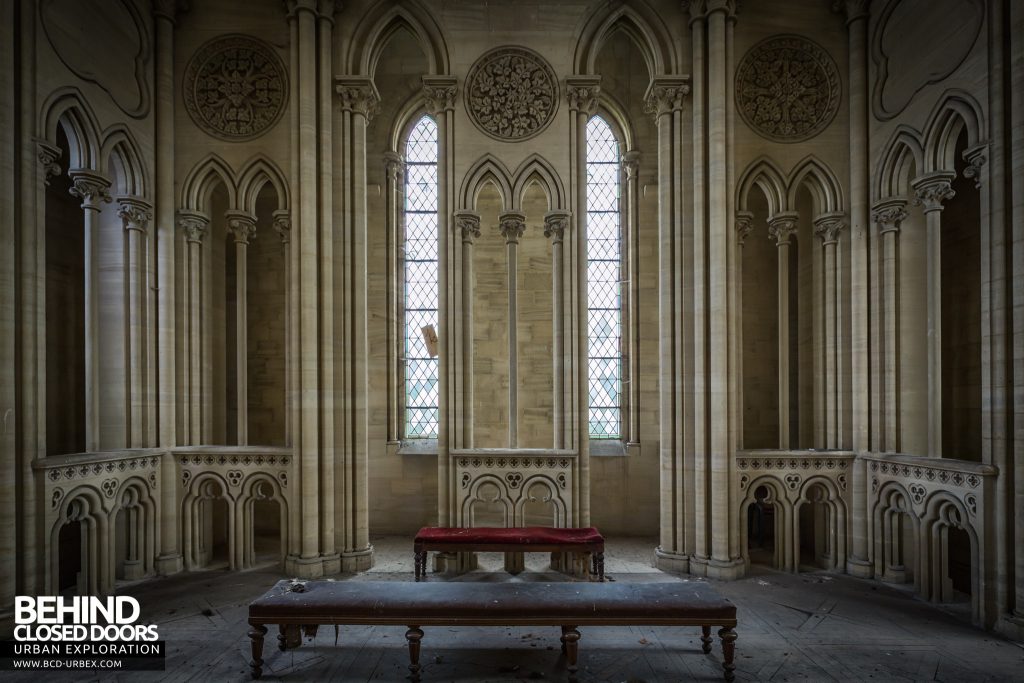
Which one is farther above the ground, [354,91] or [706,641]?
[354,91]

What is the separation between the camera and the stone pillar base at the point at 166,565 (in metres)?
7.19

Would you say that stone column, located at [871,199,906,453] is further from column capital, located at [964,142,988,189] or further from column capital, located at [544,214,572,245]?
column capital, located at [544,214,572,245]

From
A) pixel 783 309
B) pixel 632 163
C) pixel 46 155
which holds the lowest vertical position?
pixel 783 309

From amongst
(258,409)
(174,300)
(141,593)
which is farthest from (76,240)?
(141,593)

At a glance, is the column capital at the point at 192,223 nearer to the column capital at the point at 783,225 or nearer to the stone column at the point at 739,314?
the stone column at the point at 739,314

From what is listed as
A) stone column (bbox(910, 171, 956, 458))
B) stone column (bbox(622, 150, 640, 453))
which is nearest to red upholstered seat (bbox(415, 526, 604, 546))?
stone column (bbox(622, 150, 640, 453))

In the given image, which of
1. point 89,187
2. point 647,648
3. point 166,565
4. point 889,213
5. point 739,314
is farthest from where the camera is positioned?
point 739,314

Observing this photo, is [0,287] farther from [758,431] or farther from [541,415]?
[758,431]

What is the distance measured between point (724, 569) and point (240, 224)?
27.3ft

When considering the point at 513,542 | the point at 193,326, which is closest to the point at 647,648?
the point at 513,542

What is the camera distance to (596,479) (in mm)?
9289

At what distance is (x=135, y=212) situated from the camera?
7164 millimetres

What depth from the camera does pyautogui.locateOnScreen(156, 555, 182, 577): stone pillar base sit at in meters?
7.19

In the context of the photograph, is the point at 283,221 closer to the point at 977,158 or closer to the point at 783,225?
the point at 783,225
